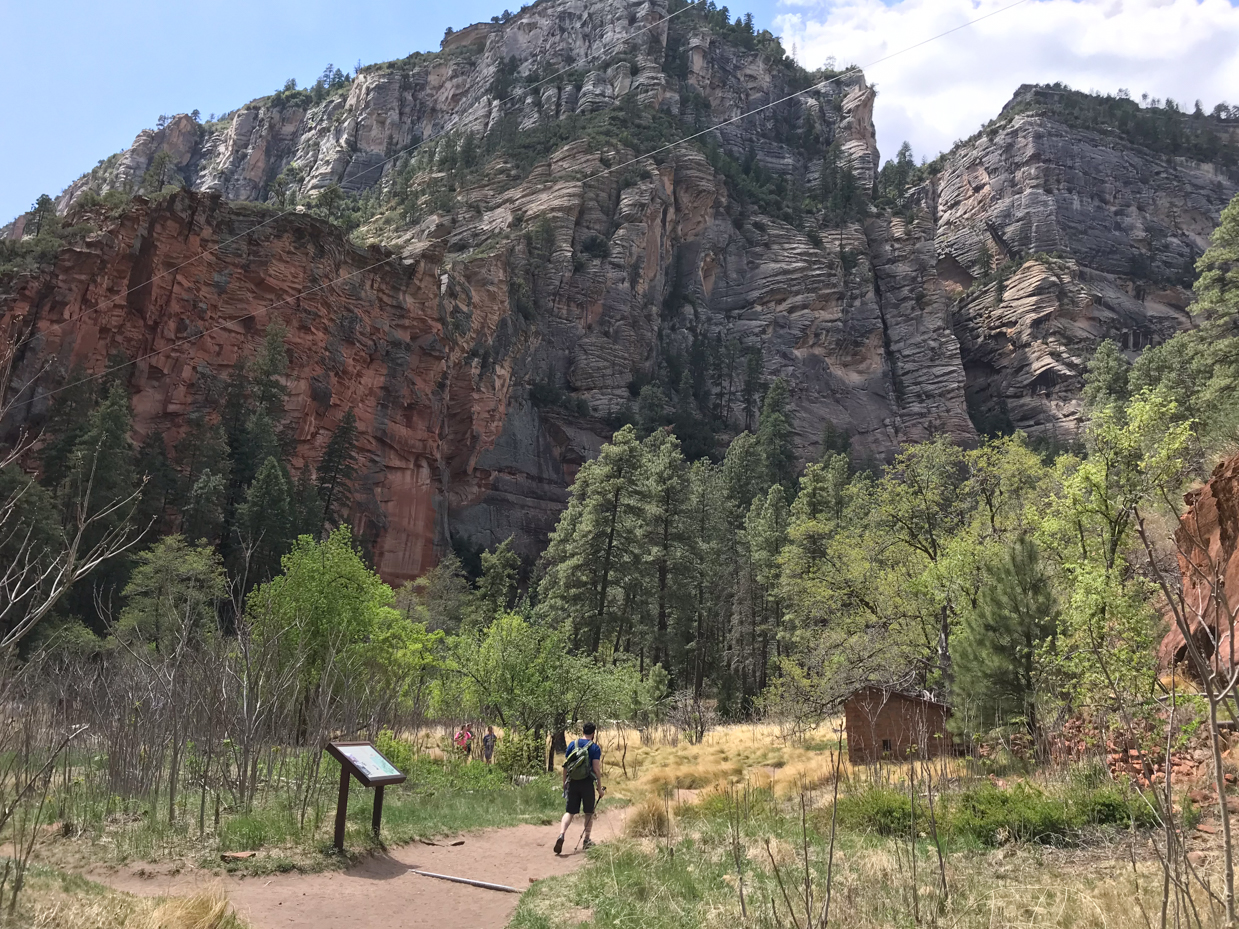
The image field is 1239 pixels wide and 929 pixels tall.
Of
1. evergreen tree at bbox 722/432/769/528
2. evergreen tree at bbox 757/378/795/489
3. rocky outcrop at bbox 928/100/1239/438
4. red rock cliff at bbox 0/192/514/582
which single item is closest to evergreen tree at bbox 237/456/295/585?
red rock cliff at bbox 0/192/514/582

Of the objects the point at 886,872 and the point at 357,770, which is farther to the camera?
the point at 357,770

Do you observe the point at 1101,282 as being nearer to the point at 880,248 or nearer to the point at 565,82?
the point at 880,248

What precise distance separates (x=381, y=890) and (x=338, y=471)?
146 ft

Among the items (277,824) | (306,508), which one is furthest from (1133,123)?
(277,824)

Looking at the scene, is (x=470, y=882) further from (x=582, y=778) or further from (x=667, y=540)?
(x=667, y=540)

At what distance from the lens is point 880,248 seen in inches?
3939

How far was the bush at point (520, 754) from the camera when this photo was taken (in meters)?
16.7

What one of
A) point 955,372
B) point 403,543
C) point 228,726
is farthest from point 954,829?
point 955,372

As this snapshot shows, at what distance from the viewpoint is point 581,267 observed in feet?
257

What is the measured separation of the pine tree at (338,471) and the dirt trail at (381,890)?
41.8 meters

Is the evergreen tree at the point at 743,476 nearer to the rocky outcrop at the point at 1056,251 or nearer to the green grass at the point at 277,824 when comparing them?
the rocky outcrop at the point at 1056,251

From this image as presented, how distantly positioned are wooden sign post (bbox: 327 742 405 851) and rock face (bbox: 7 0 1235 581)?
41.3 m

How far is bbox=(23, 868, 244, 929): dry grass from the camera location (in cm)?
509

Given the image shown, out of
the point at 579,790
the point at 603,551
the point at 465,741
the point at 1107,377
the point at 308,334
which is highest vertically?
the point at 308,334
